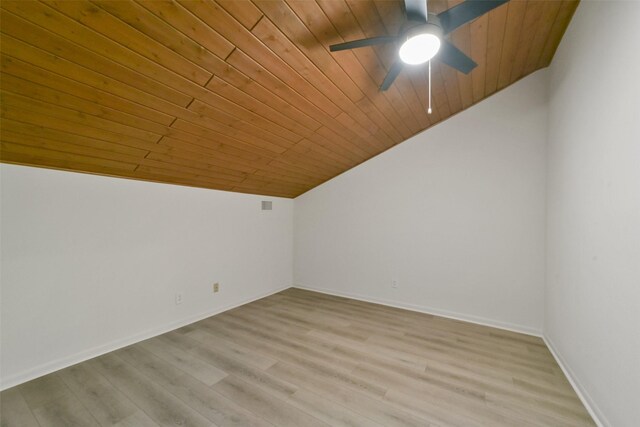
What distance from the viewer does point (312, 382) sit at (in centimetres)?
190

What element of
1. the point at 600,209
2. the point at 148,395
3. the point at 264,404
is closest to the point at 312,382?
the point at 264,404

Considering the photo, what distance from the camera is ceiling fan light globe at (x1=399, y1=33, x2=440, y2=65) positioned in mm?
1384

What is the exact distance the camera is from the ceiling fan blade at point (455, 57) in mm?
1497

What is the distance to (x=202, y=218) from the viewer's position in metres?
3.10

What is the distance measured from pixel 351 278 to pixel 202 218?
7.54ft

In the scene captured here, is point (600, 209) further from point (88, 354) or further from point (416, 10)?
point (88, 354)

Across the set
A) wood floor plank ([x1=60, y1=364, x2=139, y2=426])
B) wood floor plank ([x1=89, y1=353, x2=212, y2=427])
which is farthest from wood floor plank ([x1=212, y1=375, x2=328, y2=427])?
wood floor plank ([x1=60, y1=364, x2=139, y2=426])

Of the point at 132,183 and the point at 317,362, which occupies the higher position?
the point at 132,183

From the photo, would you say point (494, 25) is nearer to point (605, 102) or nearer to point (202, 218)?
point (605, 102)

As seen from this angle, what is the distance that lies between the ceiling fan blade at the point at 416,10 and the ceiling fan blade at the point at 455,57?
0.71ft

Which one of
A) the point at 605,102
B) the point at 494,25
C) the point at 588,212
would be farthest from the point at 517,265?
the point at 494,25

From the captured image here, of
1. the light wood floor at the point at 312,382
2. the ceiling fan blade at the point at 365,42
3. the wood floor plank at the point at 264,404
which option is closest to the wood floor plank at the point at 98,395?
the light wood floor at the point at 312,382

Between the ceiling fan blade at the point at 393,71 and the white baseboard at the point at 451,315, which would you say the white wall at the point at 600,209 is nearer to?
the white baseboard at the point at 451,315

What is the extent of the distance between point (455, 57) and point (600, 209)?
127 centimetres
